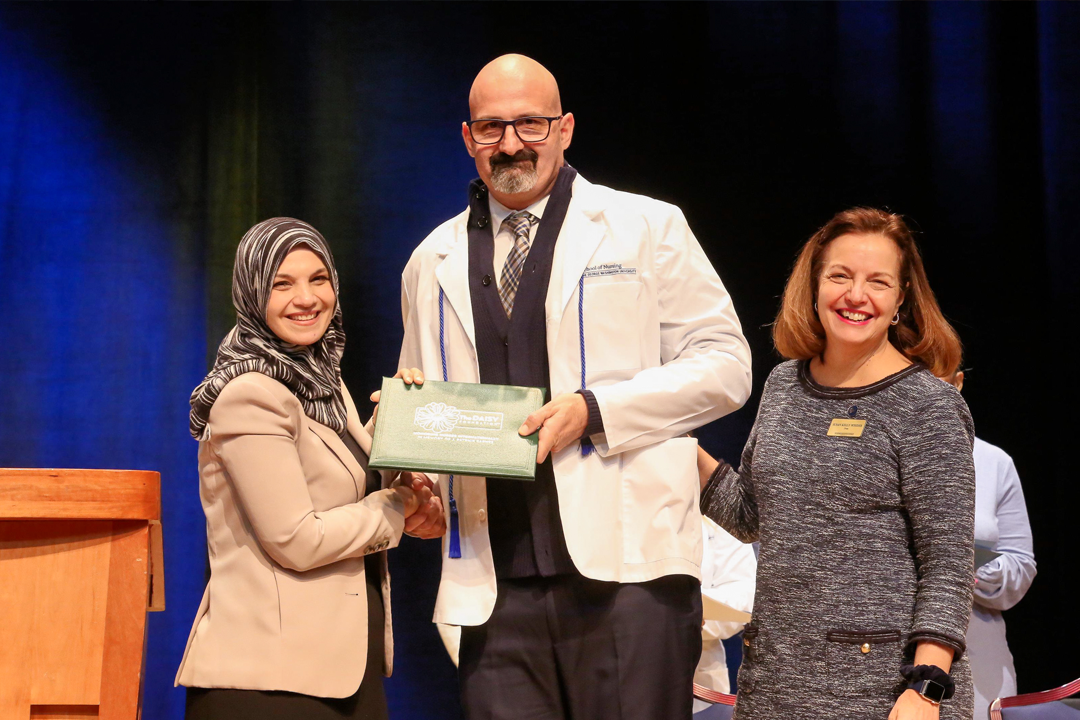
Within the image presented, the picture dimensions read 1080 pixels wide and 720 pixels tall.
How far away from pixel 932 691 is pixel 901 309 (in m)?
0.75

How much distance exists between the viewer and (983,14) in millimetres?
4188

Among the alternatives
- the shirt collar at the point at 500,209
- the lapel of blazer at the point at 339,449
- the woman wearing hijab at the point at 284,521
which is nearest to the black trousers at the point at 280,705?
the woman wearing hijab at the point at 284,521

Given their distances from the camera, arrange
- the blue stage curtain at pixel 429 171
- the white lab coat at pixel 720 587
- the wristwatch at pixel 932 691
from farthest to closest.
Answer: the blue stage curtain at pixel 429 171
the white lab coat at pixel 720 587
the wristwatch at pixel 932 691

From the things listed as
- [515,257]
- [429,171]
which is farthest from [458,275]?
[429,171]

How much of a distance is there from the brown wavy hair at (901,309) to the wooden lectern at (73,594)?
50.8 inches

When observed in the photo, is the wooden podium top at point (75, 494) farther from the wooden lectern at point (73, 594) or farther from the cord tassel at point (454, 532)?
the cord tassel at point (454, 532)

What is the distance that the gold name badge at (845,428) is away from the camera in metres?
1.91

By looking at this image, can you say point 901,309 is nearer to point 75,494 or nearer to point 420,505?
point 420,505

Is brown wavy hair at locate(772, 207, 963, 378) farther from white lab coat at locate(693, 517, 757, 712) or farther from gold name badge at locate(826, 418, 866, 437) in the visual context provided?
white lab coat at locate(693, 517, 757, 712)

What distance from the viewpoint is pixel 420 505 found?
224 cm

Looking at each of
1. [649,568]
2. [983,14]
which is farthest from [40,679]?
[983,14]

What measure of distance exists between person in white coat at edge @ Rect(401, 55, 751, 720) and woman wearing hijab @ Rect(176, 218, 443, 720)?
219mm

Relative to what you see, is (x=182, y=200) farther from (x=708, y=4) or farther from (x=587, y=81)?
(x=708, y=4)

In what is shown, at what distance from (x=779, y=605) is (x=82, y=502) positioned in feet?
4.09
